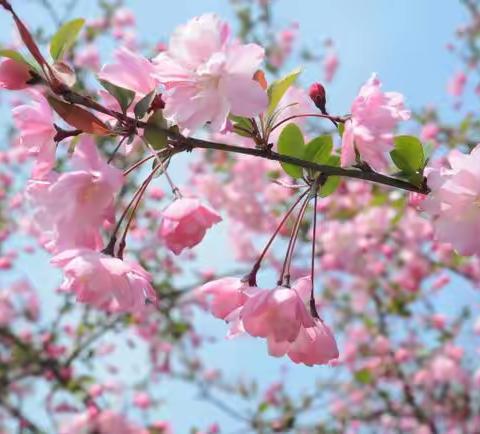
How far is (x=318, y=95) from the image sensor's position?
124 cm

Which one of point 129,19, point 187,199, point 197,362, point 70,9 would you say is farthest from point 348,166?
point 129,19

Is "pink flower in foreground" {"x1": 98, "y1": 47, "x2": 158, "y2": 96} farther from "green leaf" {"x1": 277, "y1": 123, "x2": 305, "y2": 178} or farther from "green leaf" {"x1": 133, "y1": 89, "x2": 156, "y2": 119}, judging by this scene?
"green leaf" {"x1": 277, "y1": 123, "x2": 305, "y2": 178}

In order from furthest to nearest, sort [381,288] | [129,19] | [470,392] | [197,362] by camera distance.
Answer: [129,19]
[197,362]
[470,392]
[381,288]

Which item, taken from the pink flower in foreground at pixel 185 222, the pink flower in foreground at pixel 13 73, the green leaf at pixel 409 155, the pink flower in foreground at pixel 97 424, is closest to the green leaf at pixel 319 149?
the green leaf at pixel 409 155

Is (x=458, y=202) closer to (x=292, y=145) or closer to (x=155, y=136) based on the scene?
(x=292, y=145)

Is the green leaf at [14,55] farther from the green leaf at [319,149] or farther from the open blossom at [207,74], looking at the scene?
the green leaf at [319,149]

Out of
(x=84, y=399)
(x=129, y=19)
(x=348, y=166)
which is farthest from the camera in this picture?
(x=129, y=19)

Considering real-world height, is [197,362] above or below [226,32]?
below

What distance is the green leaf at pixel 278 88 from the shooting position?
1.18 m

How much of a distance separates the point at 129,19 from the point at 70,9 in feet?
8.67

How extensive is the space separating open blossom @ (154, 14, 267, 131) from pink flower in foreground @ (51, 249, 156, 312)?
0.25m

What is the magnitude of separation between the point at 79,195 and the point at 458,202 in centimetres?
62

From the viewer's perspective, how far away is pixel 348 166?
1.14 m

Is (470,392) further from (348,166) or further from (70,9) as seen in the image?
(348,166)
